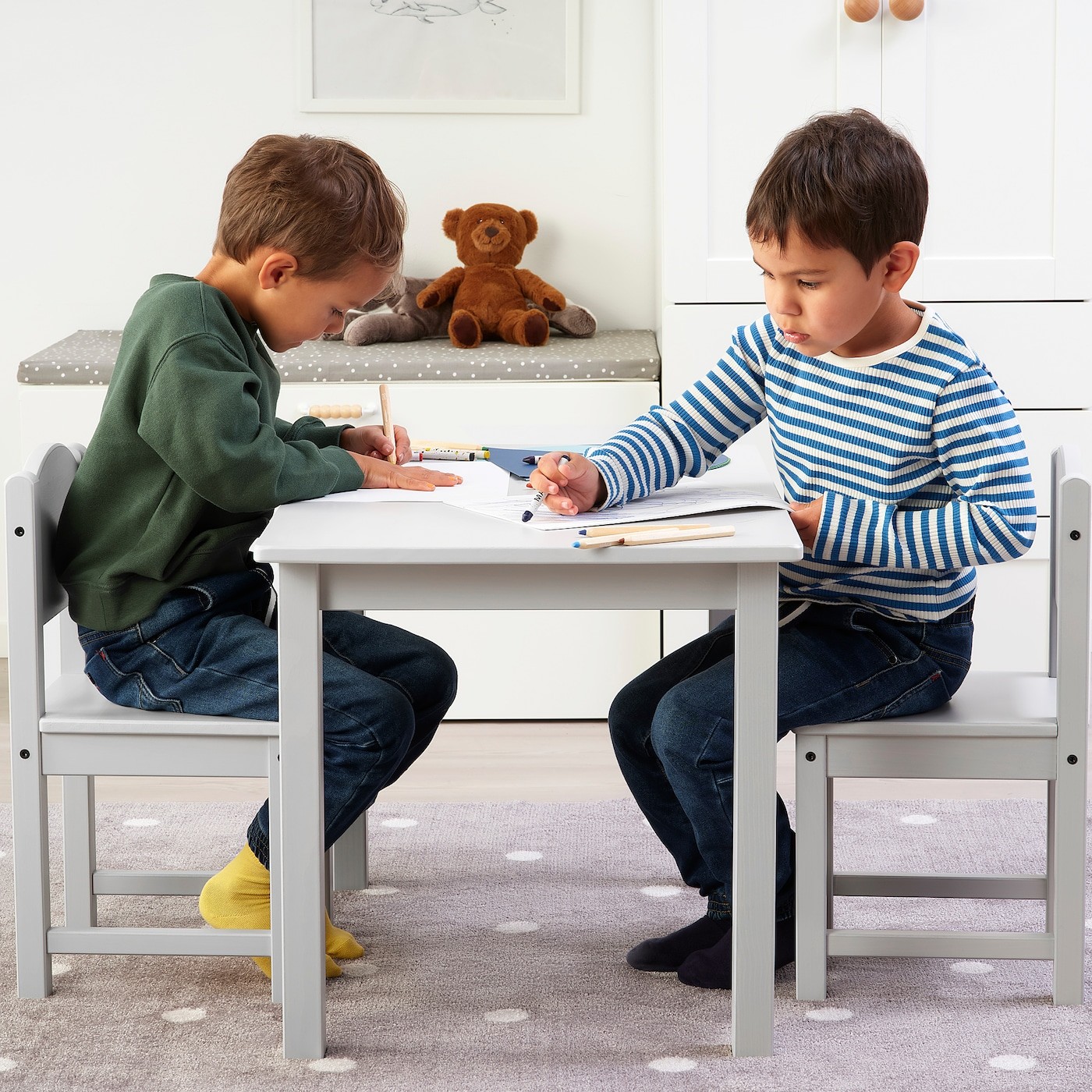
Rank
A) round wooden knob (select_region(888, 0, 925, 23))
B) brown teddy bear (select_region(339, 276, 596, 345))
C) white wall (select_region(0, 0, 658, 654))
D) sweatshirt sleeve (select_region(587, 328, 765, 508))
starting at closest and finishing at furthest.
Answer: sweatshirt sleeve (select_region(587, 328, 765, 508)), round wooden knob (select_region(888, 0, 925, 23)), brown teddy bear (select_region(339, 276, 596, 345)), white wall (select_region(0, 0, 658, 654))

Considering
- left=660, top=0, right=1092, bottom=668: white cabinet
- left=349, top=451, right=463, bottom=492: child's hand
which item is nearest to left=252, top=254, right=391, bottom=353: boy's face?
left=349, top=451, right=463, bottom=492: child's hand

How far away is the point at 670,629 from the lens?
99.4 inches

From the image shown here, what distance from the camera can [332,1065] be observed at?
1.40 metres

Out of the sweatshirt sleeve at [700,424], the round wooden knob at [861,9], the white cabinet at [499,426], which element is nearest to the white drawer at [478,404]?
the white cabinet at [499,426]

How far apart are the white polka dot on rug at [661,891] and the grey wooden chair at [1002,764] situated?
0.32 meters

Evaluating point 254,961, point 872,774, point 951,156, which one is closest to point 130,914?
point 254,961

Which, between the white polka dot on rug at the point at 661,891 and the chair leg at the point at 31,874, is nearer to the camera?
the chair leg at the point at 31,874

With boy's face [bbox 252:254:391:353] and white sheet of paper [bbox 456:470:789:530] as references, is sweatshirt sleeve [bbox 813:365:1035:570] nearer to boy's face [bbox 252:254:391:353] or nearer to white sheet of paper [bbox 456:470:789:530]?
white sheet of paper [bbox 456:470:789:530]

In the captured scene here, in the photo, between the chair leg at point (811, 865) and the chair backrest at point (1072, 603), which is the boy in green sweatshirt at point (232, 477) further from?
the chair backrest at point (1072, 603)

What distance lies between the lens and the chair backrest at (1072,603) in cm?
142

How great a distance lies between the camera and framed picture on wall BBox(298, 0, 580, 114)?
277 cm

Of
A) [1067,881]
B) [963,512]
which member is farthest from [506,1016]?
[963,512]

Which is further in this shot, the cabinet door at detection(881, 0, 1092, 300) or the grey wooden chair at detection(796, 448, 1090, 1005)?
the cabinet door at detection(881, 0, 1092, 300)

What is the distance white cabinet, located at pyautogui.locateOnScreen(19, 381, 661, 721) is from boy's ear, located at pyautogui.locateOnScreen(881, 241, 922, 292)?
2.99 ft
